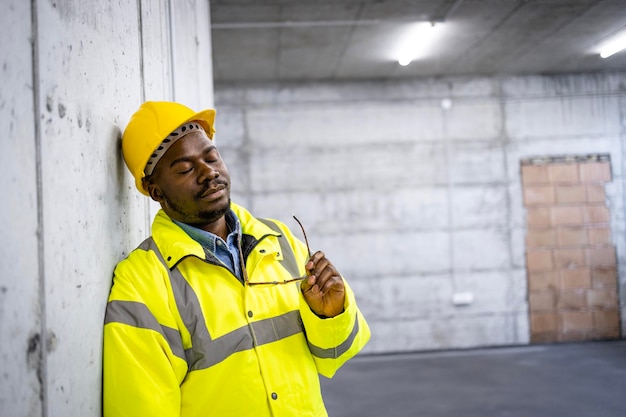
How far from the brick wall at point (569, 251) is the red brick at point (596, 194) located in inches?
0.4

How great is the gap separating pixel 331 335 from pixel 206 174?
23.4 inches

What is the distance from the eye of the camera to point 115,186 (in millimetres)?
1478

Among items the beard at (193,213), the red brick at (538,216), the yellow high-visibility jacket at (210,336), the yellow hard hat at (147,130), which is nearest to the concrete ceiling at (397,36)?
the red brick at (538,216)

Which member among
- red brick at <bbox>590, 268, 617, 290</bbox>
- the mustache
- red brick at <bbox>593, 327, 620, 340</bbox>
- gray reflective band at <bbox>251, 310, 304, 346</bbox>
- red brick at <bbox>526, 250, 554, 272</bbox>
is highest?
the mustache

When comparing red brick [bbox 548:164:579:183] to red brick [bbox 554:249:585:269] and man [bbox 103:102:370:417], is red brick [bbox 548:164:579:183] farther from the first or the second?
man [bbox 103:102:370:417]

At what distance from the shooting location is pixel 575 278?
7238 millimetres

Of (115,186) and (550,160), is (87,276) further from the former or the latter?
(550,160)

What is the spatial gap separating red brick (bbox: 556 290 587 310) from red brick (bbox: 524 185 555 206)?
4.25 ft

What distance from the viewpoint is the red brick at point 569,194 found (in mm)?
7270

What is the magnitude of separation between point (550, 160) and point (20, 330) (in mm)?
7538

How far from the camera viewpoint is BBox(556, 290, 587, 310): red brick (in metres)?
7.24

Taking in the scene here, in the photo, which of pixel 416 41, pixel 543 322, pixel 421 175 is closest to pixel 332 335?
pixel 416 41

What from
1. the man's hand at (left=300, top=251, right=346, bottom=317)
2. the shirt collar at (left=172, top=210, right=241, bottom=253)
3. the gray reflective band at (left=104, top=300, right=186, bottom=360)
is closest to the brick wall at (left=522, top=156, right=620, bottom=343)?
the man's hand at (left=300, top=251, right=346, bottom=317)

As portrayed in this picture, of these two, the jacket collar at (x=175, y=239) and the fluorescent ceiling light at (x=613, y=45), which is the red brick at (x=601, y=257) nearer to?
the fluorescent ceiling light at (x=613, y=45)
